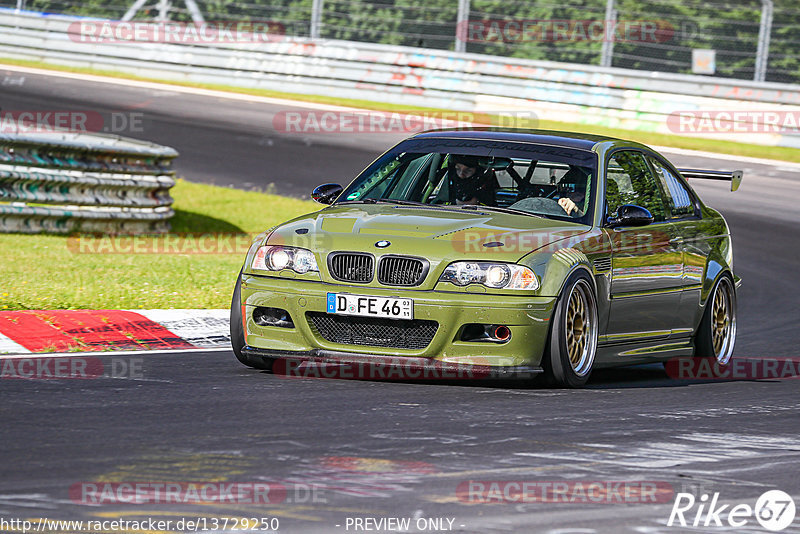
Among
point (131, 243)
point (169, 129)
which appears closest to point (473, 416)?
point (131, 243)

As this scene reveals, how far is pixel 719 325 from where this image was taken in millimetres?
9680

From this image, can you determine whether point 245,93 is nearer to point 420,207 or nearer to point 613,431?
point 420,207

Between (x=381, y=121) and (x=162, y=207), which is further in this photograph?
(x=381, y=121)

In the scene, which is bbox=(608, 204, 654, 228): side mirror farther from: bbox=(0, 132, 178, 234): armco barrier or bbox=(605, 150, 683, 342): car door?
bbox=(0, 132, 178, 234): armco barrier

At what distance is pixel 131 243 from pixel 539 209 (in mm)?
7140

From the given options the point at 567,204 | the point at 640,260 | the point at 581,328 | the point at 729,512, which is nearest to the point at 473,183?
the point at 567,204

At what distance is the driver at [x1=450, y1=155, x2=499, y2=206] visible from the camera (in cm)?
845

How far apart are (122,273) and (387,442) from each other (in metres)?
6.17

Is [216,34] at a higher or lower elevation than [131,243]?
higher

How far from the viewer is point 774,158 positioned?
22.8 m

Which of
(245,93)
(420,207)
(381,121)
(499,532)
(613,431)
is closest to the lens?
(499,532)

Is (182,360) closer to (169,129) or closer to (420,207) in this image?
(420,207)

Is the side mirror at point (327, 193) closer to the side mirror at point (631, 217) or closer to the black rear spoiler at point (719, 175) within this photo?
the side mirror at point (631, 217)

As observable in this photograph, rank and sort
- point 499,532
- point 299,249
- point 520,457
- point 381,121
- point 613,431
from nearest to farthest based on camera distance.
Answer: point 499,532, point 520,457, point 613,431, point 299,249, point 381,121
